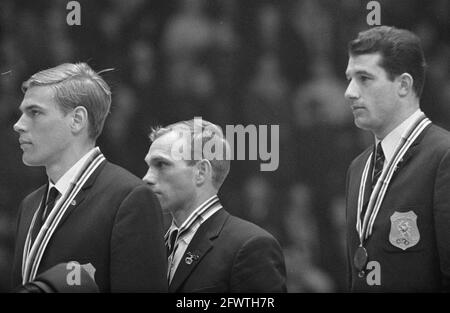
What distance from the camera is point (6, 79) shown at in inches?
118

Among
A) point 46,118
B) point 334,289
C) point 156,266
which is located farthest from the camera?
point 334,289

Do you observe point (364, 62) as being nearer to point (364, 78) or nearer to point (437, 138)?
point (364, 78)

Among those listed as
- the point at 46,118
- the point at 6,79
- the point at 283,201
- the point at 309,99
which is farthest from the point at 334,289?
the point at 6,79

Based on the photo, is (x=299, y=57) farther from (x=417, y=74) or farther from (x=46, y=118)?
(x=46, y=118)

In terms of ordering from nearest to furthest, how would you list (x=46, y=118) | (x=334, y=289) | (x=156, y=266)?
1. (x=156, y=266)
2. (x=46, y=118)
3. (x=334, y=289)

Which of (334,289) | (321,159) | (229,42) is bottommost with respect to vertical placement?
(334,289)

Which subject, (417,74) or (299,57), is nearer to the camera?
(417,74)

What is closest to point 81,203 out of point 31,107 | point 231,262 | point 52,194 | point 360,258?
point 52,194

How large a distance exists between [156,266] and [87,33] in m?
1.09

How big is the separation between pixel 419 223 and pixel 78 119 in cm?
125

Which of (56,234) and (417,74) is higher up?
(417,74)

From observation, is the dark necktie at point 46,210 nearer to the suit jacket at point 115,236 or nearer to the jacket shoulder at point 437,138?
the suit jacket at point 115,236

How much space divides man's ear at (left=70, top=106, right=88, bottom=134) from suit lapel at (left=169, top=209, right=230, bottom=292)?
0.57 meters

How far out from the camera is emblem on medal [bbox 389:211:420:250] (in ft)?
8.27
